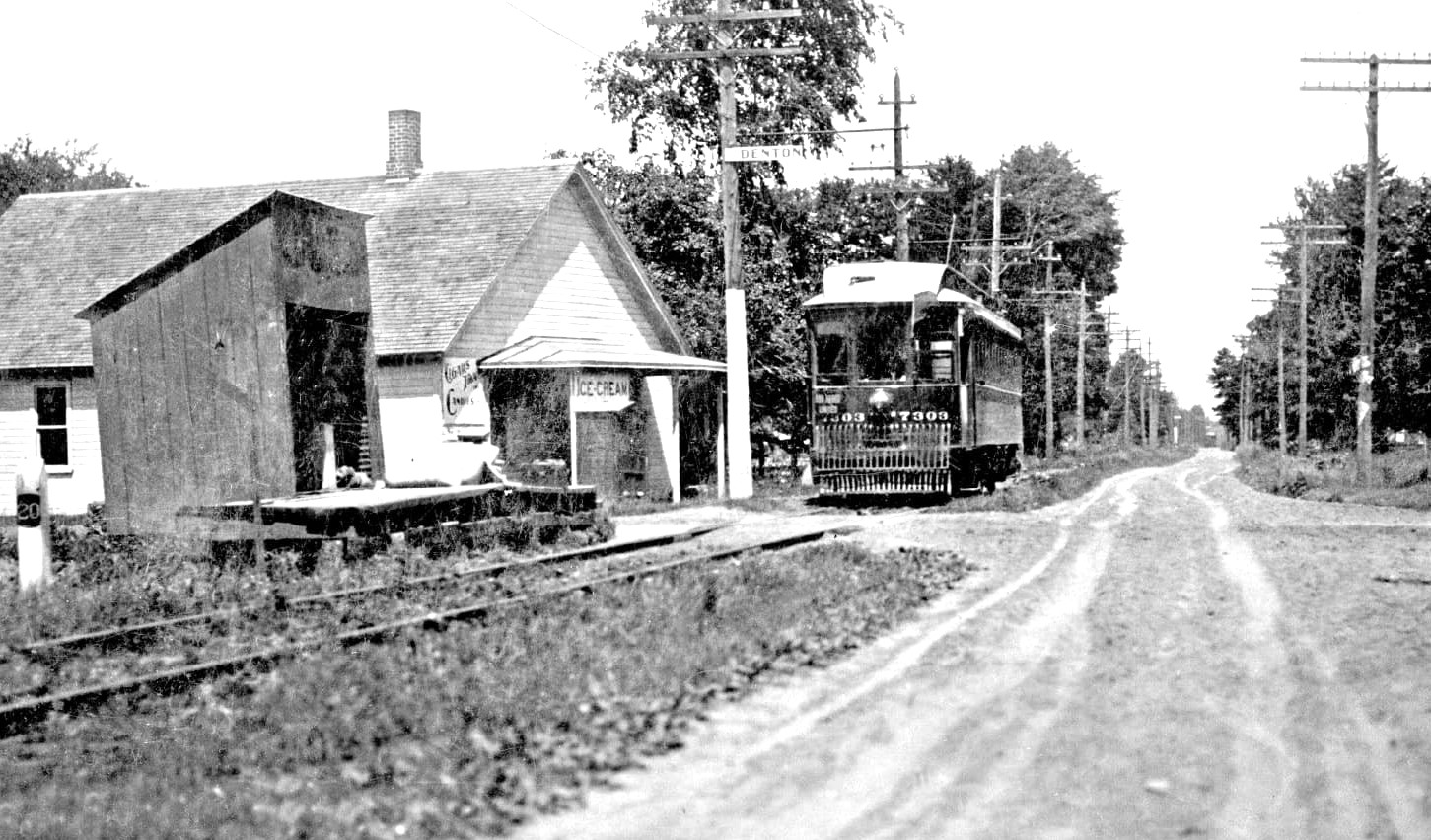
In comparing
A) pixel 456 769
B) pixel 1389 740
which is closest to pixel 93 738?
pixel 456 769

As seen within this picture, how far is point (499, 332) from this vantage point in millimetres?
27094

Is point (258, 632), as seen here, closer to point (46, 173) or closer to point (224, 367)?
point (224, 367)

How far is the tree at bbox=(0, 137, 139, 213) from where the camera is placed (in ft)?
211

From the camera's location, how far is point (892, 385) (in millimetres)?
21891

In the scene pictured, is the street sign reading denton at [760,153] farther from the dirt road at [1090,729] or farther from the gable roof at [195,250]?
the dirt road at [1090,729]

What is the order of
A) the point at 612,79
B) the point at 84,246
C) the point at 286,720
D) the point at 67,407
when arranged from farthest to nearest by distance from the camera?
the point at 612,79
the point at 84,246
the point at 67,407
the point at 286,720

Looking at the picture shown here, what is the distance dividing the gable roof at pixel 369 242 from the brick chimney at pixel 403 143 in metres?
0.67

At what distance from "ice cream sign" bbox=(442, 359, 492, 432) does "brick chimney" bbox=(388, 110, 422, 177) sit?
7685mm

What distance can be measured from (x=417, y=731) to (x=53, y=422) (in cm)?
2493

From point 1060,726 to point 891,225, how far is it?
40.6 metres

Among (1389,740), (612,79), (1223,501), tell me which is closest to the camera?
(1389,740)

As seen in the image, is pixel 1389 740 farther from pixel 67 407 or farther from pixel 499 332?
pixel 67 407

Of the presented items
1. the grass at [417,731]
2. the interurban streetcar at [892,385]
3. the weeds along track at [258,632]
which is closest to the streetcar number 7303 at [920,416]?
the interurban streetcar at [892,385]

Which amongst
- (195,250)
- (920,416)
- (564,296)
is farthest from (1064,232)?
(195,250)
